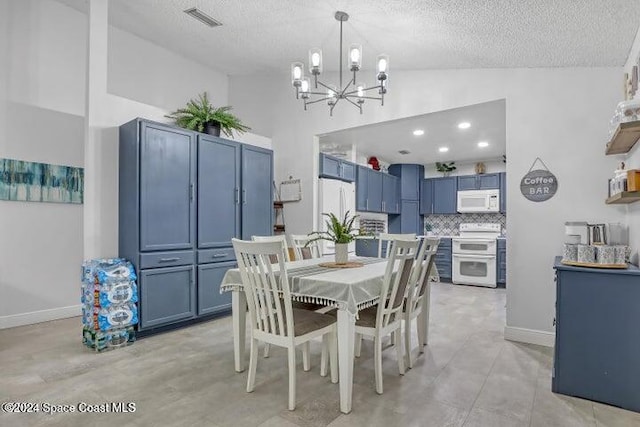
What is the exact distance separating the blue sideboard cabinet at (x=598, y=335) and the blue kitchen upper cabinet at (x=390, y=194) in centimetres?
459

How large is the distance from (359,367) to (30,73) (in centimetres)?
445

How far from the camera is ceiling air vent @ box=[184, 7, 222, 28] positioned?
3505 mm

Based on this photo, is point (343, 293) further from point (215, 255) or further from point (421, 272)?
point (215, 255)

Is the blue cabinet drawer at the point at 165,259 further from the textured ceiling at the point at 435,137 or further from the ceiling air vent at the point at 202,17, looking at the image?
the textured ceiling at the point at 435,137

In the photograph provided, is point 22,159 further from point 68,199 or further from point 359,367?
point 359,367

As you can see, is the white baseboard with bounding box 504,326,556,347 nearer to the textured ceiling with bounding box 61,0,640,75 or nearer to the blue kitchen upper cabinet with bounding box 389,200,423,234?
the textured ceiling with bounding box 61,0,640,75

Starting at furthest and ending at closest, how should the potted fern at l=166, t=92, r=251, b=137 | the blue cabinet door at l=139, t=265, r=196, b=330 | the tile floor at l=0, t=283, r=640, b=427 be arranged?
1. the potted fern at l=166, t=92, r=251, b=137
2. the blue cabinet door at l=139, t=265, r=196, b=330
3. the tile floor at l=0, t=283, r=640, b=427

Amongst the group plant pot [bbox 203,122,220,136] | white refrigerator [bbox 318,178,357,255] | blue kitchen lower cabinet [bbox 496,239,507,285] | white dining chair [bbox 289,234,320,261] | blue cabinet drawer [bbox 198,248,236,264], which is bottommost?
blue kitchen lower cabinet [bbox 496,239,507,285]

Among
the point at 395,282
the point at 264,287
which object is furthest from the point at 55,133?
the point at 395,282

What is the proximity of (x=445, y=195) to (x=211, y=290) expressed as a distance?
16.7ft

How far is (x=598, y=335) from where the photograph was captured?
86.7 inches

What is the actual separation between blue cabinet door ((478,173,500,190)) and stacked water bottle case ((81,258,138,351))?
238 inches

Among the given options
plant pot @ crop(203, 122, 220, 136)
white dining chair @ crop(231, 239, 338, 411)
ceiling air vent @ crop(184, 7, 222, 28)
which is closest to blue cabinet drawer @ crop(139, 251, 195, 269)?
plant pot @ crop(203, 122, 220, 136)

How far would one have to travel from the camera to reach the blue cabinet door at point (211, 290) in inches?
150
